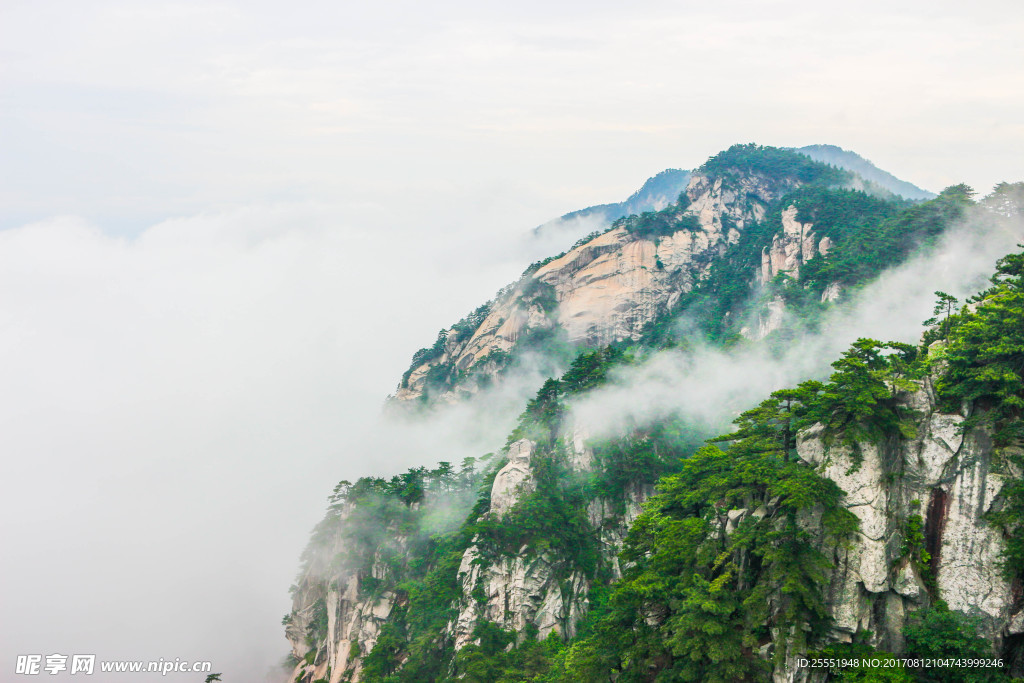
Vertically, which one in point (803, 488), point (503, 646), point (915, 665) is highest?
point (803, 488)

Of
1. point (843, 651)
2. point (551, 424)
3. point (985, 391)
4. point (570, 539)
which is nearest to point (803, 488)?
point (843, 651)

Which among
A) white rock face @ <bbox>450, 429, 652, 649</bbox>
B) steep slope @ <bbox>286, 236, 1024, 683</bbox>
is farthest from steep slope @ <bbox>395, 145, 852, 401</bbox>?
steep slope @ <bbox>286, 236, 1024, 683</bbox>

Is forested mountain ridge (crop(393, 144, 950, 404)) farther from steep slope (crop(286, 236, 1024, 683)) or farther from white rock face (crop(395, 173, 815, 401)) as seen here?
steep slope (crop(286, 236, 1024, 683))

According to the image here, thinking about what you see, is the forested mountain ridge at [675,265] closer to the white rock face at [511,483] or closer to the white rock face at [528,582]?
the white rock face at [528,582]

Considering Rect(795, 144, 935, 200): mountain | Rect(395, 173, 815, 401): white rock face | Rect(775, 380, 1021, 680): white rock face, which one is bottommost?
Rect(775, 380, 1021, 680): white rock face

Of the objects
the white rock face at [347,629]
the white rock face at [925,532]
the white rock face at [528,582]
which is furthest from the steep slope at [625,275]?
the white rock face at [925,532]

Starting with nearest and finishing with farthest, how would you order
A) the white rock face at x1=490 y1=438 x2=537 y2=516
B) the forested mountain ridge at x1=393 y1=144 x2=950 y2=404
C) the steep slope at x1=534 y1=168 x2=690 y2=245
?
1. the white rock face at x1=490 y1=438 x2=537 y2=516
2. the forested mountain ridge at x1=393 y1=144 x2=950 y2=404
3. the steep slope at x1=534 y1=168 x2=690 y2=245

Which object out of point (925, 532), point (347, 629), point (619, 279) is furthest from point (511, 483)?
point (619, 279)

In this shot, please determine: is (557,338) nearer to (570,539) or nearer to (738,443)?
(570,539)
